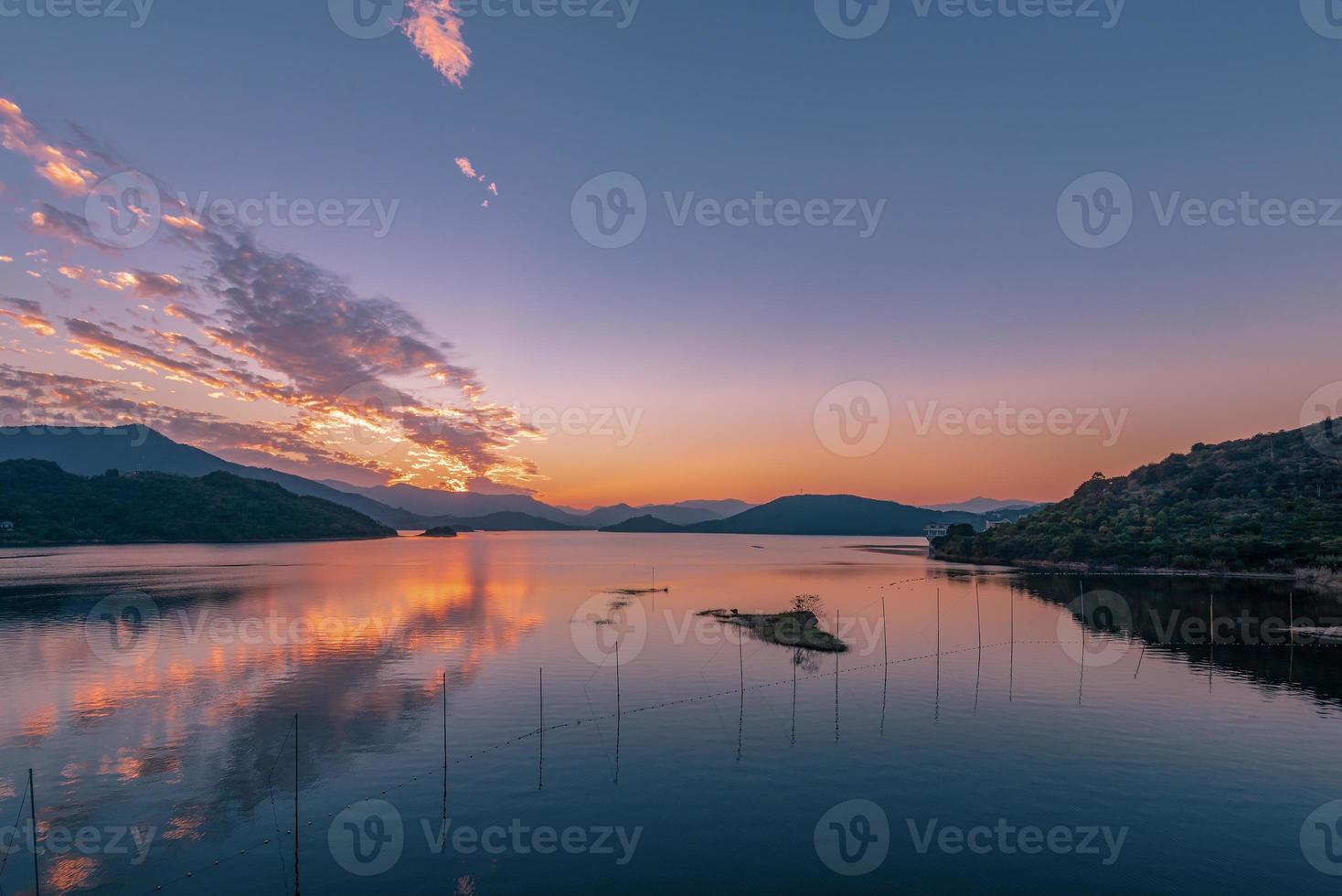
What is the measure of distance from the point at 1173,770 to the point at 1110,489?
19574 cm

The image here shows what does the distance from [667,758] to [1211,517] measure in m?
169

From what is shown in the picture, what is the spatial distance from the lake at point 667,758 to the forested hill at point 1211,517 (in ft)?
197

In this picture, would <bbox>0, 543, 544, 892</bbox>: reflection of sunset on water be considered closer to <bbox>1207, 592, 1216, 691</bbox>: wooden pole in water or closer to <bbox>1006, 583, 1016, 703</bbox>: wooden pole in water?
<bbox>1006, 583, 1016, 703</bbox>: wooden pole in water

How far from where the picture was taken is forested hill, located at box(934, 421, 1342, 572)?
12259cm

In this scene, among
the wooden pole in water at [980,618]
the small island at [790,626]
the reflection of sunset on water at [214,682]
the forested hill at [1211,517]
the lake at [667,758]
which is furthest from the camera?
the forested hill at [1211,517]

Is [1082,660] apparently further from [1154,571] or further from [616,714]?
[1154,571]

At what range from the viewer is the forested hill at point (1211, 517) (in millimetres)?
122594

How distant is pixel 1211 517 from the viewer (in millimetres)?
145750

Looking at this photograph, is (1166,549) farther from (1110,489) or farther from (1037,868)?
(1037,868)

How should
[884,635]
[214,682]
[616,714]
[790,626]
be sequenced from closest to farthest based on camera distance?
1. [616,714]
2. [214,682]
3. [884,635]
4. [790,626]

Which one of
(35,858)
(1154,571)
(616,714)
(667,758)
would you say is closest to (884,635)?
(616,714)

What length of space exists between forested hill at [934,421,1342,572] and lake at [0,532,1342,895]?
60.1 meters

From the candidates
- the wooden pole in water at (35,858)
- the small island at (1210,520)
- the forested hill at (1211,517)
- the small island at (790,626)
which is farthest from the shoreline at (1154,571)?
the wooden pole in water at (35,858)

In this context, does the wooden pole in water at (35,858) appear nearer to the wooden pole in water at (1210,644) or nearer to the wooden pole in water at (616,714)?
the wooden pole in water at (616,714)
